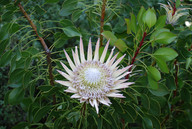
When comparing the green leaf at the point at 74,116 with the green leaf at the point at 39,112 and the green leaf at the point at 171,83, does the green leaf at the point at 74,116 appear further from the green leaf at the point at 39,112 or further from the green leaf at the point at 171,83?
the green leaf at the point at 171,83

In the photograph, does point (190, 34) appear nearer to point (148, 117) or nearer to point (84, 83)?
point (148, 117)

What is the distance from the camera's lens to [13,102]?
1.37m

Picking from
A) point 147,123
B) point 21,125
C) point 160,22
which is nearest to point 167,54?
point 160,22

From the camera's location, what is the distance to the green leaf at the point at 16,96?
1367 millimetres

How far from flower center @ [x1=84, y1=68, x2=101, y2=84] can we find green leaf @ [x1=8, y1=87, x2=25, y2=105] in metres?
0.48

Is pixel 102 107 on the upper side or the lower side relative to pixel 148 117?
upper

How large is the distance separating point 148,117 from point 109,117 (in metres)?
0.29

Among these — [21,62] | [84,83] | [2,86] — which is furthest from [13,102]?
[2,86]

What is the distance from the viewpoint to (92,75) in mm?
1154

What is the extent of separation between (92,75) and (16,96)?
53 centimetres

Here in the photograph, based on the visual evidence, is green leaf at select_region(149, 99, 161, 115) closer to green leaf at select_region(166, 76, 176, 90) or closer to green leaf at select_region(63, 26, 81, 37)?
green leaf at select_region(166, 76, 176, 90)

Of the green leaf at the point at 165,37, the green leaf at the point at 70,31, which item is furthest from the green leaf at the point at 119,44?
the green leaf at the point at 70,31

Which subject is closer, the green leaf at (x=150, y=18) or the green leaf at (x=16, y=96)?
the green leaf at (x=150, y=18)

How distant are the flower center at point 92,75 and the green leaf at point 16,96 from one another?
19.0 inches
